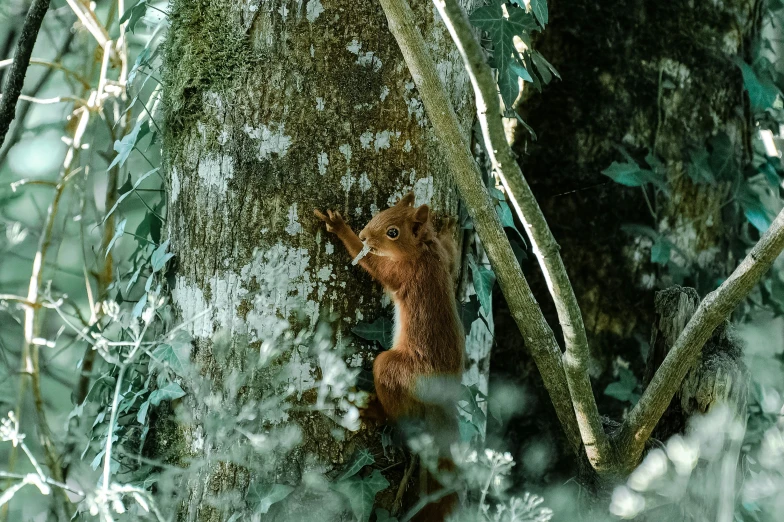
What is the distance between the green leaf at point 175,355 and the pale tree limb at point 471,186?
0.74 meters

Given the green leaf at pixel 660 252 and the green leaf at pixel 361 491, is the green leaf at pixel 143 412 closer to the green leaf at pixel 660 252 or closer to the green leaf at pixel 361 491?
the green leaf at pixel 361 491

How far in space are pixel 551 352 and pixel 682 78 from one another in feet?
6.15

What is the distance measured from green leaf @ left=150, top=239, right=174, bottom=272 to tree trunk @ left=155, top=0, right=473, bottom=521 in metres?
0.11

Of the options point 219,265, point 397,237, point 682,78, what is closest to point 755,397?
point 682,78

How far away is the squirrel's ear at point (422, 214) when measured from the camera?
6.12ft

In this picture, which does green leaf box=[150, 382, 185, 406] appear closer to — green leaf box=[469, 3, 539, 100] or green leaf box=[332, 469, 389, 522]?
green leaf box=[332, 469, 389, 522]

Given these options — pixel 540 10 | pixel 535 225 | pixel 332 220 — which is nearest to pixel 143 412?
pixel 332 220

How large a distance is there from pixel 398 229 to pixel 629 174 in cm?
146

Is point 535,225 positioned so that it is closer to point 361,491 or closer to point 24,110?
point 361,491

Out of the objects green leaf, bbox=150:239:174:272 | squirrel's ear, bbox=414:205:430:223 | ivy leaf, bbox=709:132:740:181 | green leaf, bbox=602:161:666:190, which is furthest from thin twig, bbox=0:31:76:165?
ivy leaf, bbox=709:132:740:181

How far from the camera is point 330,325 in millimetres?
1830

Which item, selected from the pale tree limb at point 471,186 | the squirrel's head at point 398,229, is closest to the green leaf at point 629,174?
the squirrel's head at point 398,229

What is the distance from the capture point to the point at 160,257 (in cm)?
196

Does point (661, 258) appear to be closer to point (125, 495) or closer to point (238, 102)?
point (238, 102)
